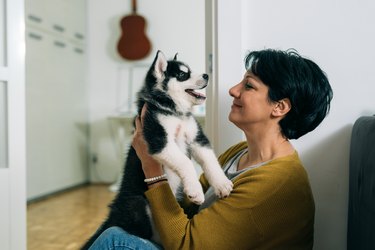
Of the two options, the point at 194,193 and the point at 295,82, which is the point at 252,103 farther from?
the point at 194,193

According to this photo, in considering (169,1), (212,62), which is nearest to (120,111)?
(169,1)

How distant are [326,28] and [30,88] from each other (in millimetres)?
3325

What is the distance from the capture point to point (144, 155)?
1.19m

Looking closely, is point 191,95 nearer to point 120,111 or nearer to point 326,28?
point 326,28

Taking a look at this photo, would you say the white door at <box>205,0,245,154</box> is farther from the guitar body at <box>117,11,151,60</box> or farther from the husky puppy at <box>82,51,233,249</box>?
the guitar body at <box>117,11,151,60</box>

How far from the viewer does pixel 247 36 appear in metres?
1.47

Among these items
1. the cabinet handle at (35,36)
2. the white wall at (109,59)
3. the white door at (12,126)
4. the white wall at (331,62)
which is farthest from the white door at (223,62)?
the white wall at (109,59)

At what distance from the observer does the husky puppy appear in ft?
3.67

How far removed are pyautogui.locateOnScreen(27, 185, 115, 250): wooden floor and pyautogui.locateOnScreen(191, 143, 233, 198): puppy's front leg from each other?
5.41ft

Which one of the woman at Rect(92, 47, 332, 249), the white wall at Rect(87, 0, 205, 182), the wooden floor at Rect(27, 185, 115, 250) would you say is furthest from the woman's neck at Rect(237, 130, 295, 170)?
the white wall at Rect(87, 0, 205, 182)

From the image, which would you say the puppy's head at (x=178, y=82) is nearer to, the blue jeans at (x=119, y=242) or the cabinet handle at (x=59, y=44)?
the blue jeans at (x=119, y=242)

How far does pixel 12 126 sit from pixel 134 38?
10.3ft

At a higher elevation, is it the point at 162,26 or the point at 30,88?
the point at 162,26

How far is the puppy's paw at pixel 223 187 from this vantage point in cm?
110
